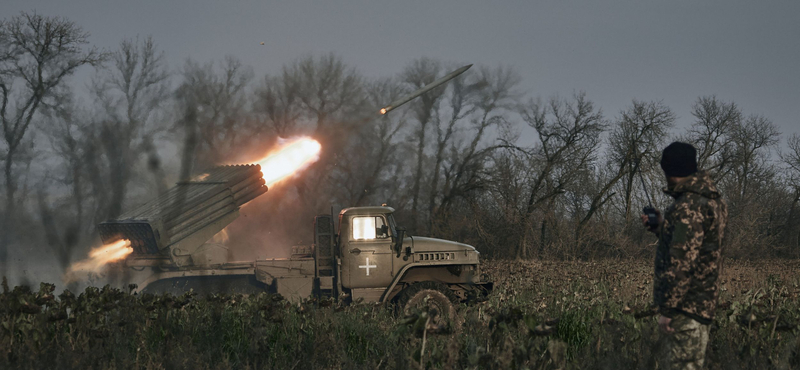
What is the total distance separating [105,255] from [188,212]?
6.19 ft

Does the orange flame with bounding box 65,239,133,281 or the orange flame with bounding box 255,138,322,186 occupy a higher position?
the orange flame with bounding box 255,138,322,186

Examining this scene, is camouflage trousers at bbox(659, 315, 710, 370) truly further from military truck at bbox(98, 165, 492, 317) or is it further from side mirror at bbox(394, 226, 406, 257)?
side mirror at bbox(394, 226, 406, 257)

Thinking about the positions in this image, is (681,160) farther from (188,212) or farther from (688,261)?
(188,212)

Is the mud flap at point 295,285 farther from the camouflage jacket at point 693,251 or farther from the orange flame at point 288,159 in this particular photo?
the camouflage jacket at point 693,251

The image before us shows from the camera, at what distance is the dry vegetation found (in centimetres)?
457

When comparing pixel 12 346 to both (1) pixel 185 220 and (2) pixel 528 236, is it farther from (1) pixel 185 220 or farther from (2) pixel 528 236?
(2) pixel 528 236

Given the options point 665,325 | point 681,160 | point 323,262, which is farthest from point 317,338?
point 323,262

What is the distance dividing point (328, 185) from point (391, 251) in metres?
27.4

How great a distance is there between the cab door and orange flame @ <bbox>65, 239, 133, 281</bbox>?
4.56m

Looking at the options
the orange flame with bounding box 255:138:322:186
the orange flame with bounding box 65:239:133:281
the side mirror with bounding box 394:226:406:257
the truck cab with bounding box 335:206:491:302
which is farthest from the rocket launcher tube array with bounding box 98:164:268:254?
the side mirror with bounding box 394:226:406:257

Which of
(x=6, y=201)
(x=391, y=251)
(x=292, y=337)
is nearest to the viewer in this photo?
(x=292, y=337)

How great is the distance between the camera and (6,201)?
25.8 metres

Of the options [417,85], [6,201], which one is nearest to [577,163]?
[417,85]

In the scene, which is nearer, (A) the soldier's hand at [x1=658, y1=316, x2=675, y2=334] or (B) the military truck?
(A) the soldier's hand at [x1=658, y1=316, x2=675, y2=334]
